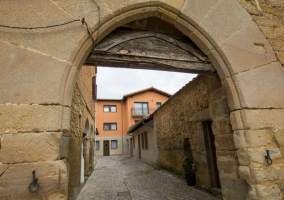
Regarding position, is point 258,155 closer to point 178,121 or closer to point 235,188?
point 235,188

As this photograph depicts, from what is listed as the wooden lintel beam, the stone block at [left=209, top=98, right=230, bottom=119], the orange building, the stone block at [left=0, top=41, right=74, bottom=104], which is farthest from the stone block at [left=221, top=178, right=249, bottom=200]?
the orange building

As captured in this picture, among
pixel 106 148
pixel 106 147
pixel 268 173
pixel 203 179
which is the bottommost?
pixel 203 179

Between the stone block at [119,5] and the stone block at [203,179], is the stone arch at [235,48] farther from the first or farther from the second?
the stone block at [203,179]

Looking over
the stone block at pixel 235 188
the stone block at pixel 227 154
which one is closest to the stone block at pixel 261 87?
the stone block at pixel 227 154

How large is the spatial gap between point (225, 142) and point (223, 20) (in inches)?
62.0

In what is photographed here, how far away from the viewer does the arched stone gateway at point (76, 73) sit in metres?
1.38

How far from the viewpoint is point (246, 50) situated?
2.16m

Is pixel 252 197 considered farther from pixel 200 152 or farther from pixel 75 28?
pixel 200 152

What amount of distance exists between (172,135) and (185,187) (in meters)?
2.36

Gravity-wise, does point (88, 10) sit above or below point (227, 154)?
above

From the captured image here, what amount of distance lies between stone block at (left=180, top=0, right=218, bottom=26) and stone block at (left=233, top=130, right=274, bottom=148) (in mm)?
1395

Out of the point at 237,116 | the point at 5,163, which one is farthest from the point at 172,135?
the point at 5,163

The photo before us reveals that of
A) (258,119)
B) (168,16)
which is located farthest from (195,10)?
(258,119)

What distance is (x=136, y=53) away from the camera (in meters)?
2.11
